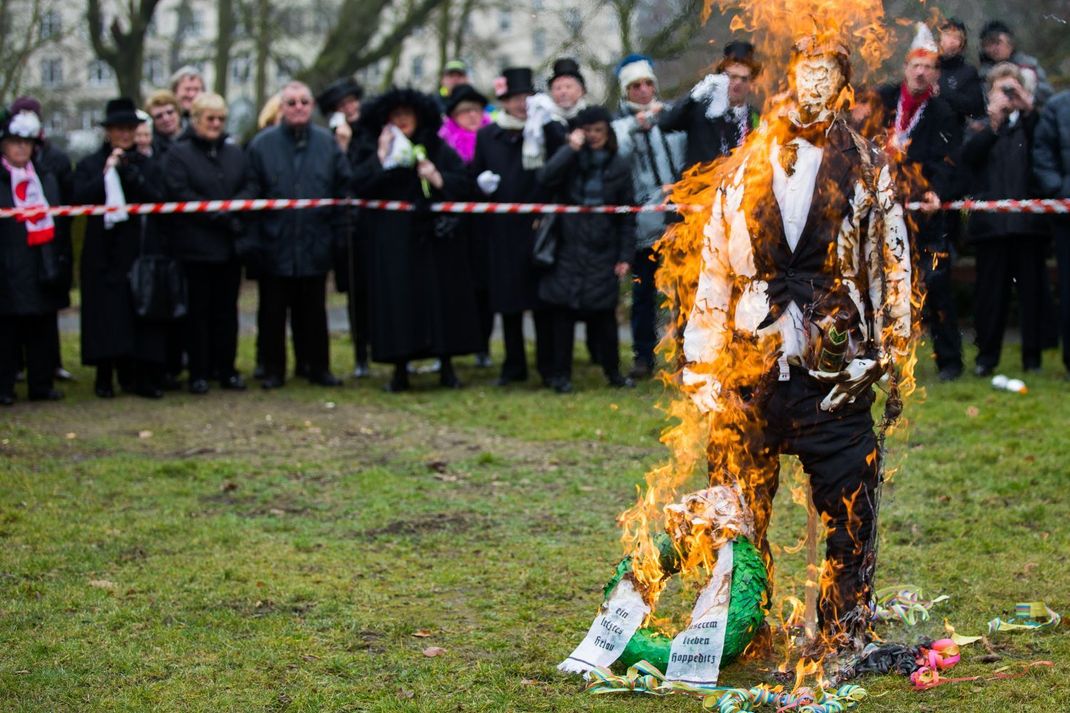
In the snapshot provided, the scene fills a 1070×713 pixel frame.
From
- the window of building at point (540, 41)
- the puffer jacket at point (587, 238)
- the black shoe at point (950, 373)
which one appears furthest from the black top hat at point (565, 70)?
the window of building at point (540, 41)

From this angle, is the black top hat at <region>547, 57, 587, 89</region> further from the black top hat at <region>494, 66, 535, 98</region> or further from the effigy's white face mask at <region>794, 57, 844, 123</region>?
the effigy's white face mask at <region>794, 57, 844, 123</region>

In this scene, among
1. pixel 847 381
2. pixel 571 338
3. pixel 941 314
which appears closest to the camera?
pixel 847 381

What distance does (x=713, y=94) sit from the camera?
437 inches

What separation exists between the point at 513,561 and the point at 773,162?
104 inches

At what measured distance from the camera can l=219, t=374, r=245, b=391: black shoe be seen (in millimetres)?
12570

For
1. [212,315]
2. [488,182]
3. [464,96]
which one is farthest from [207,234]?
[464,96]

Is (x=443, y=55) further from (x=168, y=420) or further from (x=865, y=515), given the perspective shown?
(x=865, y=515)

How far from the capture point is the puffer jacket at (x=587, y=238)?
11719mm

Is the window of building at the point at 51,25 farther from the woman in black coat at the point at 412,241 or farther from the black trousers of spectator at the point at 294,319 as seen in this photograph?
the woman in black coat at the point at 412,241

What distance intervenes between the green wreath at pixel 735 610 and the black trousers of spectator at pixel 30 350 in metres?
7.79

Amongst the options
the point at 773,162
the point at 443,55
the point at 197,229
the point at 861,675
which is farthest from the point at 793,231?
the point at 443,55

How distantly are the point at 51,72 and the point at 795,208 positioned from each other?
34.0 m

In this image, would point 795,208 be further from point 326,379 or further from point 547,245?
point 326,379

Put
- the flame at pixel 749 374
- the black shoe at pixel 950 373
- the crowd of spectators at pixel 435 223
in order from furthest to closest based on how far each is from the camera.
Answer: the black shoe at pixel 950 373, the crowd of spectators at pixel 435 223, the flame at pixel 749 374
